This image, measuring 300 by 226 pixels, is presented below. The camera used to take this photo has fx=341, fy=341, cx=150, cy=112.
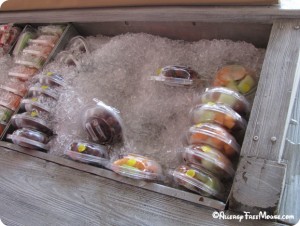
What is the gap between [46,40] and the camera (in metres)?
1.82

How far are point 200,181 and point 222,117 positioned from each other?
0.76 feet

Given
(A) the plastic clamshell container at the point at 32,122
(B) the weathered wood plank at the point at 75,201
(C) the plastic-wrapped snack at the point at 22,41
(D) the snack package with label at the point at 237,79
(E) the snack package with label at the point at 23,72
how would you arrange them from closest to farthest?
(B) the weathered wood plank at the point at 75,201 < (D) the snack package with label at the point at 237,79 < (A) the plastic clamshell container at the point at 32,122 < (E) the snack package with label at the point at 23,72 < (C) the plastic-wrapped snack at the point at 22,41

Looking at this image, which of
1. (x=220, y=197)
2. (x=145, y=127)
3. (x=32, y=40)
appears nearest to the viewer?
(x=220, y=197)

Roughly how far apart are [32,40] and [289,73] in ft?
4.47

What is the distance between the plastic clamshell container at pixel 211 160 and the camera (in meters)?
1.07

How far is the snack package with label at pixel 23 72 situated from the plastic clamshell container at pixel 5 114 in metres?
0.19

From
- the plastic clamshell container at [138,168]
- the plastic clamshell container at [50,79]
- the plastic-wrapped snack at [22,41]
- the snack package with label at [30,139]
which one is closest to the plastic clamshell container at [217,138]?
the plastic clamshell container at [138,168]

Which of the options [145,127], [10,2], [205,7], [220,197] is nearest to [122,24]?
[205,7]

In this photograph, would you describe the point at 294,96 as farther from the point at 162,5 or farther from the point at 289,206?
the point at 162,5

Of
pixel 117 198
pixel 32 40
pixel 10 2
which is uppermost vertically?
pixel 10 2

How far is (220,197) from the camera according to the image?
106 centimetres

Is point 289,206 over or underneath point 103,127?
underneath

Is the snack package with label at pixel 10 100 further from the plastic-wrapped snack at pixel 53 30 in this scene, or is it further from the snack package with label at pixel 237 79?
the snack package with label at pixel 237 79

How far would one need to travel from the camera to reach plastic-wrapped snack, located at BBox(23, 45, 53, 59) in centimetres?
178
